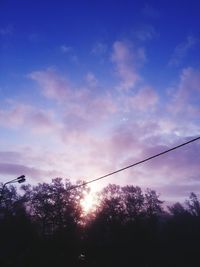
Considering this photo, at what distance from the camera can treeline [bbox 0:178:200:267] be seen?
43.5 metres

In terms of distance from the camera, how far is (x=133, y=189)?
7144 cm

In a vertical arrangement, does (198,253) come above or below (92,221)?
below

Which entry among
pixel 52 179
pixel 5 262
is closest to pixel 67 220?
pixel 52 179

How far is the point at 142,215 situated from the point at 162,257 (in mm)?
15624

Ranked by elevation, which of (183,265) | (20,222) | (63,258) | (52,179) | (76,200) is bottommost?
(183,265)

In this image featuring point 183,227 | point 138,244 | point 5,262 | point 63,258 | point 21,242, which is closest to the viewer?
point 5,262

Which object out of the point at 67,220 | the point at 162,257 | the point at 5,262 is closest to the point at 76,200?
the point at 67,220

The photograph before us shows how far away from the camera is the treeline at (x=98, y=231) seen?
43491mm

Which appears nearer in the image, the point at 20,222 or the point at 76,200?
the point at 20,222

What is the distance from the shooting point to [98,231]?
54281mm

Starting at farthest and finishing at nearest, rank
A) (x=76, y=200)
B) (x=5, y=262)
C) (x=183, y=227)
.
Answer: (x=76, y=200)
(x=183, y=227)
(x=5, y=262)

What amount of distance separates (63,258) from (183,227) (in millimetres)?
31857

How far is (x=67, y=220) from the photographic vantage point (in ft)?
189

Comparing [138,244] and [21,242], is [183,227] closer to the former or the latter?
[138,244]
